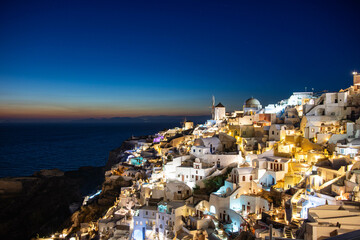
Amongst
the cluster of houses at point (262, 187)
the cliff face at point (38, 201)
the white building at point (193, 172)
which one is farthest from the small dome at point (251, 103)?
the cliff face at point (38, 201)

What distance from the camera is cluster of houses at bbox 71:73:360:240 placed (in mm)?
15441

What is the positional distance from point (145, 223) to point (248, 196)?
8977 millimetres

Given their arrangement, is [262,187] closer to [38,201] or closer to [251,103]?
[251,103]

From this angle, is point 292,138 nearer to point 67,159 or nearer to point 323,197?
point 323,197

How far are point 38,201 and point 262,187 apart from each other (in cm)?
4012

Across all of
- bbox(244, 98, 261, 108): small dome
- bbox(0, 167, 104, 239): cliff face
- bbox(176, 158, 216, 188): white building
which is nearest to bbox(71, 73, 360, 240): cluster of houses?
bbox(176, 158, 216, 188): white building

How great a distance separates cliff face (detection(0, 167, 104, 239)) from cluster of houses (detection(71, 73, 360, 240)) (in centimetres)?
1735

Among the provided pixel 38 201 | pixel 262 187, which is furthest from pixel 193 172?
pixel 38 201

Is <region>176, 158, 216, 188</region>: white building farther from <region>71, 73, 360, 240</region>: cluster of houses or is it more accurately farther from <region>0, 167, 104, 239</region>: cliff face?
<region>0, 167, 104, 239</region>: cliff face

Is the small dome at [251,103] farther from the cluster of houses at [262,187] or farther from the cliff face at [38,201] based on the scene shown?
the cliff face at [38,201]

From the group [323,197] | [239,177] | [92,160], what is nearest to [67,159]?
[92,160]

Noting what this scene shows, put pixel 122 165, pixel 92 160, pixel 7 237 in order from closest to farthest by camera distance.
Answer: pixel 7 237, pixel 122 165, pixel 92 160

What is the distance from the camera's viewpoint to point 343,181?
54.5 feet

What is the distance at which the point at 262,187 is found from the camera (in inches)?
832
